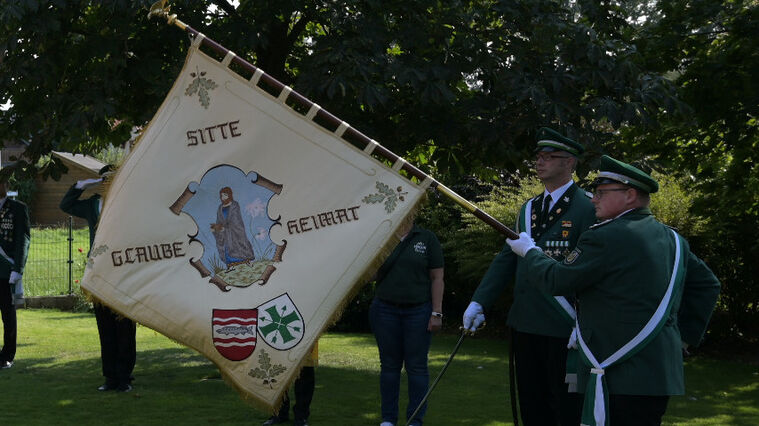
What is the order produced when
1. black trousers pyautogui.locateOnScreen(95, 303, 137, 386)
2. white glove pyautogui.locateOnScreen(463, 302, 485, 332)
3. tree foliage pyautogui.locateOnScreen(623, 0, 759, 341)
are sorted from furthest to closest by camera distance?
1. tree foliage pyautogui.locateOnScreen(623, 0, 759, 341)
2. black trousers pyautogui.locateOnScreen(95, 303, 137, 386)
3. white glove pyautogui.locateOnScreen(463, 302, 485, 332)

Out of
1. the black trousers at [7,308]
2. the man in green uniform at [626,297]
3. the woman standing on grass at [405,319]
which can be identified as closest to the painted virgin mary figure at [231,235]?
the man in green uniform at [626,297]

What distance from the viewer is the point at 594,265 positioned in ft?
14.9

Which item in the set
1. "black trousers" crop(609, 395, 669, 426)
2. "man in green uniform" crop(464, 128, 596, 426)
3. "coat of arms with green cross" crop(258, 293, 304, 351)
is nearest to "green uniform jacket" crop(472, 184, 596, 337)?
"man in green uniform" crop(464, 128, 596, 426)

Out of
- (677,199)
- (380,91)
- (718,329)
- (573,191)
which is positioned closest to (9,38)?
(380,91)

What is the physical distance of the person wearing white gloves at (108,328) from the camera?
933 cm

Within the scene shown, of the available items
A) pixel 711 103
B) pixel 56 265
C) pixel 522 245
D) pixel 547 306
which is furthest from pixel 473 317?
pixel 56 265

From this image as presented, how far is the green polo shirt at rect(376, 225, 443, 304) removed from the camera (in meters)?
7.63

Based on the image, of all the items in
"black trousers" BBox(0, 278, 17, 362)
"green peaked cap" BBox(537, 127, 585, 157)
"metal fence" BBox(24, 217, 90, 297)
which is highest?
"green peaked cap" BBox(537, 127, 585, 157)

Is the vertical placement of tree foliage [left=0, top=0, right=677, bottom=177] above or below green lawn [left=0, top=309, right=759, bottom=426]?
above

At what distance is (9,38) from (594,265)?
21.1ft

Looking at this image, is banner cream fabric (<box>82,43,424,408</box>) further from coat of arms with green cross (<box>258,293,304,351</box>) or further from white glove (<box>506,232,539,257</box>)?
white glove (<box>506,232,539,257</box>)

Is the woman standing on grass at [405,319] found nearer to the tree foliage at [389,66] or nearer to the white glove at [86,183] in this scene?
the tree foliage at [389,66]

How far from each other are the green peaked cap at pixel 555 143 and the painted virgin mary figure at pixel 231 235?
5.79 ft

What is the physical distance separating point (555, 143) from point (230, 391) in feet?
17.1
